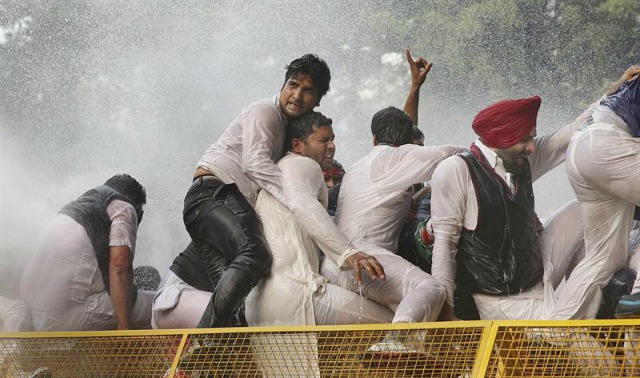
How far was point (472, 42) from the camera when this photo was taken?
8578 mm

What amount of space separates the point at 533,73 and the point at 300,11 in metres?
1.92

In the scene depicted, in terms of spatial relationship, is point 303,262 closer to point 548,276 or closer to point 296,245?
point 296,245

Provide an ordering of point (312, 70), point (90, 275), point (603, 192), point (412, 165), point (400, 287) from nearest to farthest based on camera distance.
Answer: point (603, 192) < point (400, 287) < point (412, 165) < point (312, 70) < point (90, 275)

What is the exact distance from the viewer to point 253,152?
14.4ft

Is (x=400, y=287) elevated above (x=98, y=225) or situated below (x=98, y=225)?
below

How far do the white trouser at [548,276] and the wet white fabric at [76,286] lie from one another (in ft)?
5.35

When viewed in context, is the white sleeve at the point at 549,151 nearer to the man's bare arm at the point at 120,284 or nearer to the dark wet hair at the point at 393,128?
the dark wet hair at the point at 393,128

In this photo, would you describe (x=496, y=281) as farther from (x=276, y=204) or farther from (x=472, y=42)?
(x=472, y=42)

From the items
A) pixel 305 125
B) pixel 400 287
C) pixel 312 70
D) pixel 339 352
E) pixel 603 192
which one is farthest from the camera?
pixel 312 70

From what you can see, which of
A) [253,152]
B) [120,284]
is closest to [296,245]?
[253,152]

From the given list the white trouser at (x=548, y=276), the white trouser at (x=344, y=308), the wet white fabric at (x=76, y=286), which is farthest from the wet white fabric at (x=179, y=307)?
the white trouser at (x=548, y=276)

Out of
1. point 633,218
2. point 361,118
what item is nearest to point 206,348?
point 633,218

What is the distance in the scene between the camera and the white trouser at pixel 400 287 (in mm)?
3803

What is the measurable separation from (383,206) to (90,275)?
138cm
